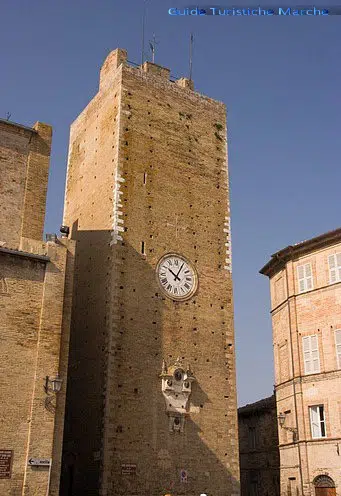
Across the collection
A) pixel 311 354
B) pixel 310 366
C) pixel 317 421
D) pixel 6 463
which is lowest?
pixel 6 463

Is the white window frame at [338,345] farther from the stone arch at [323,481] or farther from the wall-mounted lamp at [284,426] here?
Result: the stone arch at [323,481]

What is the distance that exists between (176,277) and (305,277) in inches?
298

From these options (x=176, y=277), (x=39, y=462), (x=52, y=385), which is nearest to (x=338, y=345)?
(x=176, y=277)

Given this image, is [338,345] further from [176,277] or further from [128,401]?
[128,401]

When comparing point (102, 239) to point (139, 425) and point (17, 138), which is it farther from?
point (139, 425)

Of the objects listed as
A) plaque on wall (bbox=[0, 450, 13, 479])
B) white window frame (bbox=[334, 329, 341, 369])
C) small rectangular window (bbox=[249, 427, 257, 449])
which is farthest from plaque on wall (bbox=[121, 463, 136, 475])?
small rectangular window (bbox=[249, 427, 257, 449])

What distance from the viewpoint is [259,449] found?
3625 cm

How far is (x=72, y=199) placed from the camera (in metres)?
31.2

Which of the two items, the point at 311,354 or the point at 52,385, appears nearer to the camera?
the point at 52,385

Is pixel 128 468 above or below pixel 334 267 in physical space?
below

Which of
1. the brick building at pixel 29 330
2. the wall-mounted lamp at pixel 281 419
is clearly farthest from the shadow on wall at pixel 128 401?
the wall-mounted lamp at pixel 281 419

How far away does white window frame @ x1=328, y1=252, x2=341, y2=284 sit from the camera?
95.5 ft

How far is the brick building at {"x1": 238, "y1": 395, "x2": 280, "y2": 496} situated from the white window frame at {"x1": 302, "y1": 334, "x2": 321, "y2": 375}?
6384mm

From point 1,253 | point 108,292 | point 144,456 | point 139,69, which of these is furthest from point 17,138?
Answer: point 144,456
